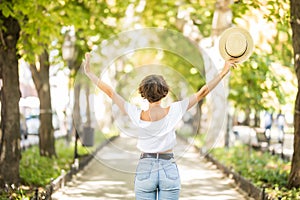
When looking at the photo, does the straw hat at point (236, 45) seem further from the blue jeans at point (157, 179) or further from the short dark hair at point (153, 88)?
the blue jeans at point (157, 179)

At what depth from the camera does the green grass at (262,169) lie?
1184cm

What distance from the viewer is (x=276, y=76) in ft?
68.4

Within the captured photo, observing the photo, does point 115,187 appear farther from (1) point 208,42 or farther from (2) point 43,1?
(1) point 208,42

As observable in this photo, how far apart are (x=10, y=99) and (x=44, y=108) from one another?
5865mm

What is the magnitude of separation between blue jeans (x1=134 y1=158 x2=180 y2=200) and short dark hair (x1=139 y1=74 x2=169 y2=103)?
1.78 feet

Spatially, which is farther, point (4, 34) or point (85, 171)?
point (85, 171)

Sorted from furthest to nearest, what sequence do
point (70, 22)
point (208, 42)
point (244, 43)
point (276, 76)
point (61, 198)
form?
point (208, 42), point (276, 76), point (70, 22), point (61, 198), point (244, 43)

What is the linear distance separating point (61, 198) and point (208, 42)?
12098 millimetres

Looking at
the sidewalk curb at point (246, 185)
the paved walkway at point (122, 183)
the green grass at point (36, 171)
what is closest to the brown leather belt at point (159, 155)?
the paved walkway at point (122, 183)

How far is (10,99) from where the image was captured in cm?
1202

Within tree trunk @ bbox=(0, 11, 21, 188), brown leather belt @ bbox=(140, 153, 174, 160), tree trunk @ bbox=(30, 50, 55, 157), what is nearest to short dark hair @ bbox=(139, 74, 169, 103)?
brown leather belt @ bbox=(140, 153, 174, 160)

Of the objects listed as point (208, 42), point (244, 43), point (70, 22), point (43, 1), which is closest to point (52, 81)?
point (208, 42)

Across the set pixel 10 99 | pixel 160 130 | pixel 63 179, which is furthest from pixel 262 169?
pixel 160 130

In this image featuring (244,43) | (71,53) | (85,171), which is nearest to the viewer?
(244,43)
